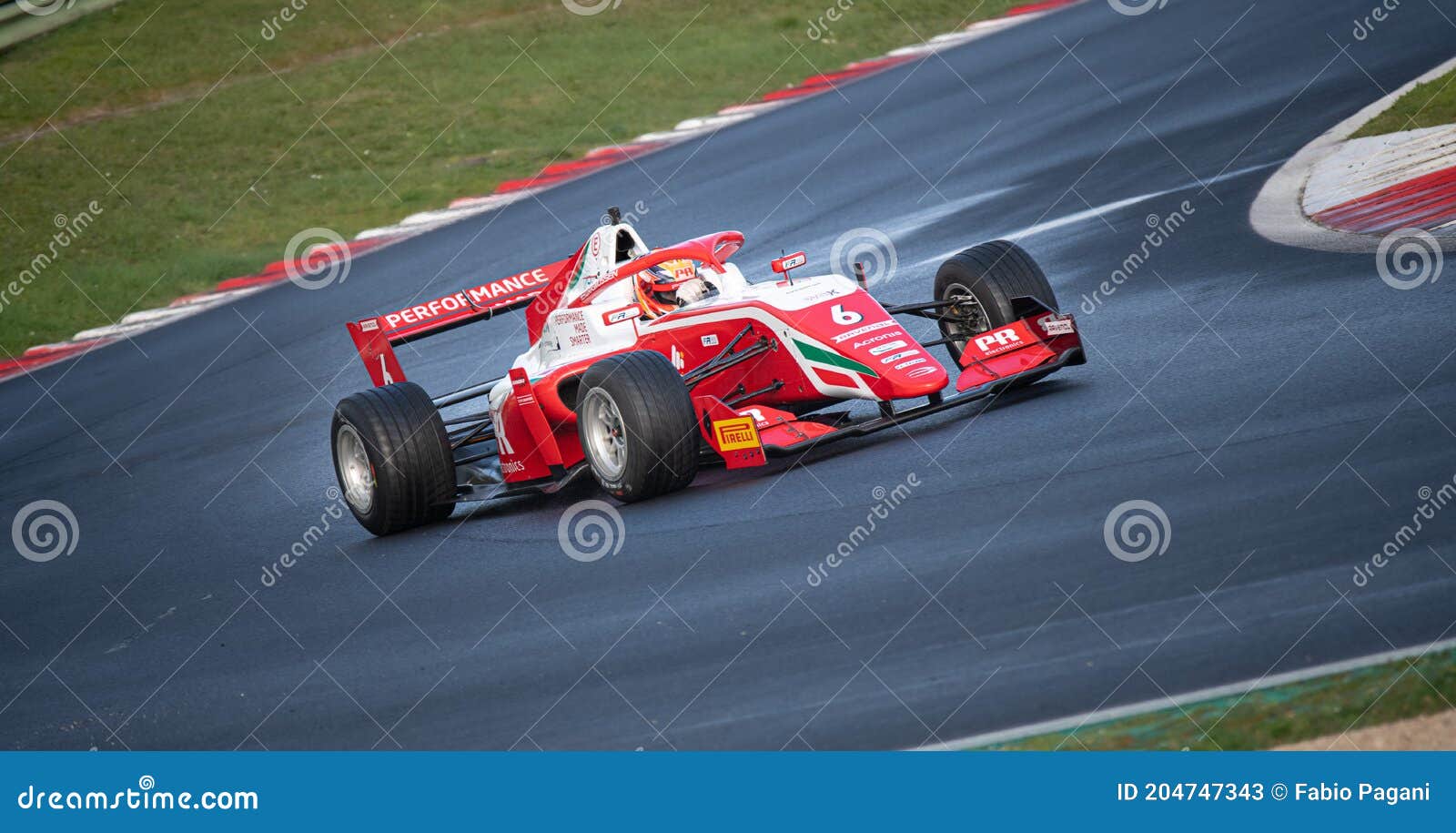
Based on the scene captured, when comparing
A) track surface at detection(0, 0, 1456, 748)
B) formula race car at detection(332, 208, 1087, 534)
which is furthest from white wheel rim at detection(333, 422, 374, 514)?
track surface at detection(0, 0, 1456, 748)

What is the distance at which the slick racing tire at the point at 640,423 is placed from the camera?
8.18m

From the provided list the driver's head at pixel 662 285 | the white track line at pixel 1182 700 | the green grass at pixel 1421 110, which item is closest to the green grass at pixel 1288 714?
the white track line at pixel 1182 700

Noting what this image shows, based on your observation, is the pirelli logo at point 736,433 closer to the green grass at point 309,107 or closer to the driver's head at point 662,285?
the driver's head at point 662,285

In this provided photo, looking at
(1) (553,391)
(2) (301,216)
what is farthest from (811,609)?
(2) (301,216)

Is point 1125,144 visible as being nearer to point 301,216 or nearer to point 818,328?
point 818,328

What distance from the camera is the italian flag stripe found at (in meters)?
8.49

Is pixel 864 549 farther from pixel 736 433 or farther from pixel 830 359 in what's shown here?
pixel 830 359

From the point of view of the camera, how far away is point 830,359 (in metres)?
8.60

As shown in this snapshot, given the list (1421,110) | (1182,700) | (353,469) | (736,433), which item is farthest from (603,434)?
(1421,110)

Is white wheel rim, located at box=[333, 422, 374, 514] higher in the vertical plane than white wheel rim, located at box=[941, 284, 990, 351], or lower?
higher

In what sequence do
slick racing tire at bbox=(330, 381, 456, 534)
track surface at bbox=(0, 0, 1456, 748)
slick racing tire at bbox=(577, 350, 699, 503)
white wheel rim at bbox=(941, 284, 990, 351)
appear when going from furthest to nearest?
white wheel rim at bbox=(941, 284, 990, 351)
slick racing tire at bbox=(330, 381, 456, 534)
slick racing tire at bbox=(577, 350, 699, 503)
track surface at bbox=(0, 0, 1456, 748)

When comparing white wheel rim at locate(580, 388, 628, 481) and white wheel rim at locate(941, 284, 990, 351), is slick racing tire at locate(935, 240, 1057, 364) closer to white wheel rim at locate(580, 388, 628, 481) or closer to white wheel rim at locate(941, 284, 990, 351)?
white wheel rim at locate(941, 284, 990, 351)

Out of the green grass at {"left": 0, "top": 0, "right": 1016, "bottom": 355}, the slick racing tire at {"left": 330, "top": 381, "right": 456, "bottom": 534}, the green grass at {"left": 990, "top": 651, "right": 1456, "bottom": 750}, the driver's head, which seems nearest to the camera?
the green grass at {"left": 990, "top": 651, "right": 1456, "bottom": 750}

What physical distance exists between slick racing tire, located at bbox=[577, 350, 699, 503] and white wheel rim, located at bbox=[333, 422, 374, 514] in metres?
1.70
